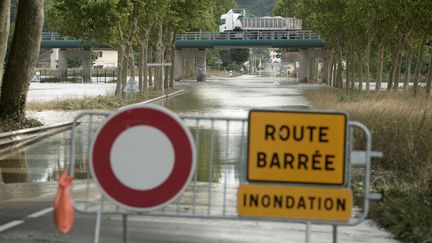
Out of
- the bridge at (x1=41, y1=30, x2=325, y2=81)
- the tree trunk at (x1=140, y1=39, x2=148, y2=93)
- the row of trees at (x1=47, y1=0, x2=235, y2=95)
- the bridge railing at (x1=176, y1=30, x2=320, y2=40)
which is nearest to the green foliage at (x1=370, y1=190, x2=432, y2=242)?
the row of trees at (x1=47, y1=0, x2=235, y2=95)

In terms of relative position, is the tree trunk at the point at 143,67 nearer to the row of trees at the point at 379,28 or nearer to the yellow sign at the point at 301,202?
the row of trees at the point at 379,28

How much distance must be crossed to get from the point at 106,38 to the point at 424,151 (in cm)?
3139

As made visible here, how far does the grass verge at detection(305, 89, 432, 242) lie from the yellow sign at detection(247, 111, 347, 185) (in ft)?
6.65

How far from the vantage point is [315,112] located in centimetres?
642

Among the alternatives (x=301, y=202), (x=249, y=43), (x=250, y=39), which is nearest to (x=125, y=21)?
(x=301, y=202)

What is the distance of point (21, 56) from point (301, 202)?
17470 millimetres

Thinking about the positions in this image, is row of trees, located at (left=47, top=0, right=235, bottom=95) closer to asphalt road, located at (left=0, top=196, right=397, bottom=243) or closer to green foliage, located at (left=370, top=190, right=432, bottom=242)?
green foliage, located at (left=370, top=190, right=432, bottom=242)

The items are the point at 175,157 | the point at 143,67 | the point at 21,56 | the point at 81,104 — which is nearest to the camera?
the point at 175,157

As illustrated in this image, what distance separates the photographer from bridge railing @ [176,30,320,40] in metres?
105

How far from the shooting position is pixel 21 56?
73.5 ft

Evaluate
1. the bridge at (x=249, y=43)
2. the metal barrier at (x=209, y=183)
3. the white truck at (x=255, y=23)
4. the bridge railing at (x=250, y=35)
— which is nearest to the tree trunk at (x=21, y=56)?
the metal barrier at (x=209, y=183)

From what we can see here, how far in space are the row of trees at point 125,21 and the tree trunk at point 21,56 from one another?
16569mm

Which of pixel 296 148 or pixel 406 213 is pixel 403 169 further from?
pixel 296 148

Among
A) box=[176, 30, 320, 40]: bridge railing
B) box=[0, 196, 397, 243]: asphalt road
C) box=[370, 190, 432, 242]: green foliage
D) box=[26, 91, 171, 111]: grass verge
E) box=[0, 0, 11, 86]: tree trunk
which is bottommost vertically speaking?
box=[26, 91, 171, 111]: grass verge
